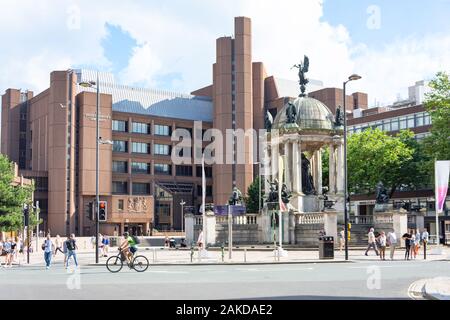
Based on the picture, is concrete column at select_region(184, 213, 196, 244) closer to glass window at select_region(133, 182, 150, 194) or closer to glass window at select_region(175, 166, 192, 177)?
glass window at select_region(133, 182, 150, 194)

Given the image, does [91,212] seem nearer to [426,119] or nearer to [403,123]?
[426,119]

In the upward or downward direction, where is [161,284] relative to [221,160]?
downward

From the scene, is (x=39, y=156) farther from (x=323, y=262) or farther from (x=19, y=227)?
(x=323, y=262)

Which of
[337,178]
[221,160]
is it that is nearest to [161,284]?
[337,178]

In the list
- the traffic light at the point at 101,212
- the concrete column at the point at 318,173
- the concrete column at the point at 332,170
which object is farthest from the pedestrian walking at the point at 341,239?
the traffic light at the point at 101,212

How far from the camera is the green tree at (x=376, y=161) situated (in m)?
70.6

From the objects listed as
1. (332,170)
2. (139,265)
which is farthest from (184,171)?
(139,265)

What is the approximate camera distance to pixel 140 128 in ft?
364

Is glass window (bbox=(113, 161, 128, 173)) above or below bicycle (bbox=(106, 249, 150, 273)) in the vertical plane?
above

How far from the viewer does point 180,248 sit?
A: 4762cm

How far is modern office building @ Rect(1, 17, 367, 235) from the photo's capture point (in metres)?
98.4

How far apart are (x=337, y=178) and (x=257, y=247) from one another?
10.7 metres

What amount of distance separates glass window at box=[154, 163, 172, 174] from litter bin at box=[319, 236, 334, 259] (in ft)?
273

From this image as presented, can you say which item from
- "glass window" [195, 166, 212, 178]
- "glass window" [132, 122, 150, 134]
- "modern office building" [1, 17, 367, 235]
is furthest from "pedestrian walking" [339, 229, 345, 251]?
"glass window" [195, 166, 212, 178]
